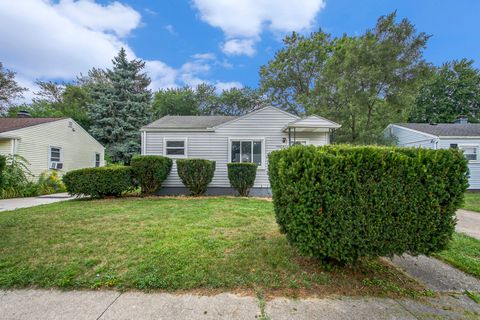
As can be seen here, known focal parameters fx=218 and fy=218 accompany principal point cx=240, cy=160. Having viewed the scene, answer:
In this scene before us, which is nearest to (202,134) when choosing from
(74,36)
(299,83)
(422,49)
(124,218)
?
(124,218)

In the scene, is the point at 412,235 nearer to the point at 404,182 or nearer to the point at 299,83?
the point at 404,182

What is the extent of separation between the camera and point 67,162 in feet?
45.0

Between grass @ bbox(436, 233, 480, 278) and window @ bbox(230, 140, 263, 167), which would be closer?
grass @ bbox(436, 233, 480, 278)

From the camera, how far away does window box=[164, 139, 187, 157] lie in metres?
10.2

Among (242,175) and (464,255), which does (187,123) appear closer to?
(242,175)

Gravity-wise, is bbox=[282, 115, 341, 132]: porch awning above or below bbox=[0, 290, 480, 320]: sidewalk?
above

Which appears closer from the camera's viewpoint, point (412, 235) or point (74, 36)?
point (412, 235)

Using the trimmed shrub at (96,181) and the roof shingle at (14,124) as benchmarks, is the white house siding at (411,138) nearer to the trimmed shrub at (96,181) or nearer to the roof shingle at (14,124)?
the trimmed shrub at (96,181)

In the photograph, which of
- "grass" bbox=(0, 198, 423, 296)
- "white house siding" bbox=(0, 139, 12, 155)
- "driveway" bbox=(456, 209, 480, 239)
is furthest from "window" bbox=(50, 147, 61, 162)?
"driveway" bbox=(456, 209, 480, 239)

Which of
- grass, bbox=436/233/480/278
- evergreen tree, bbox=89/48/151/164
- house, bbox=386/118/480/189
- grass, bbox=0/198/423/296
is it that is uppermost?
evergreen tree, bbox=89/48/151/164

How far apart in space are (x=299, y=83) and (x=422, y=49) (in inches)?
461

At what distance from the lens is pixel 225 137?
10.2m

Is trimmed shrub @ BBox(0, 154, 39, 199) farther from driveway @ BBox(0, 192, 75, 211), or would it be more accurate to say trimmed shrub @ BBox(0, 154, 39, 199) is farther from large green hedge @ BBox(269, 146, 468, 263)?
large green hedge @ BBox(269, 146, 468, 263)

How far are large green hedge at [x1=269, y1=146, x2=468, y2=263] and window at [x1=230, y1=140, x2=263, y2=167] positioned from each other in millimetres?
7732
